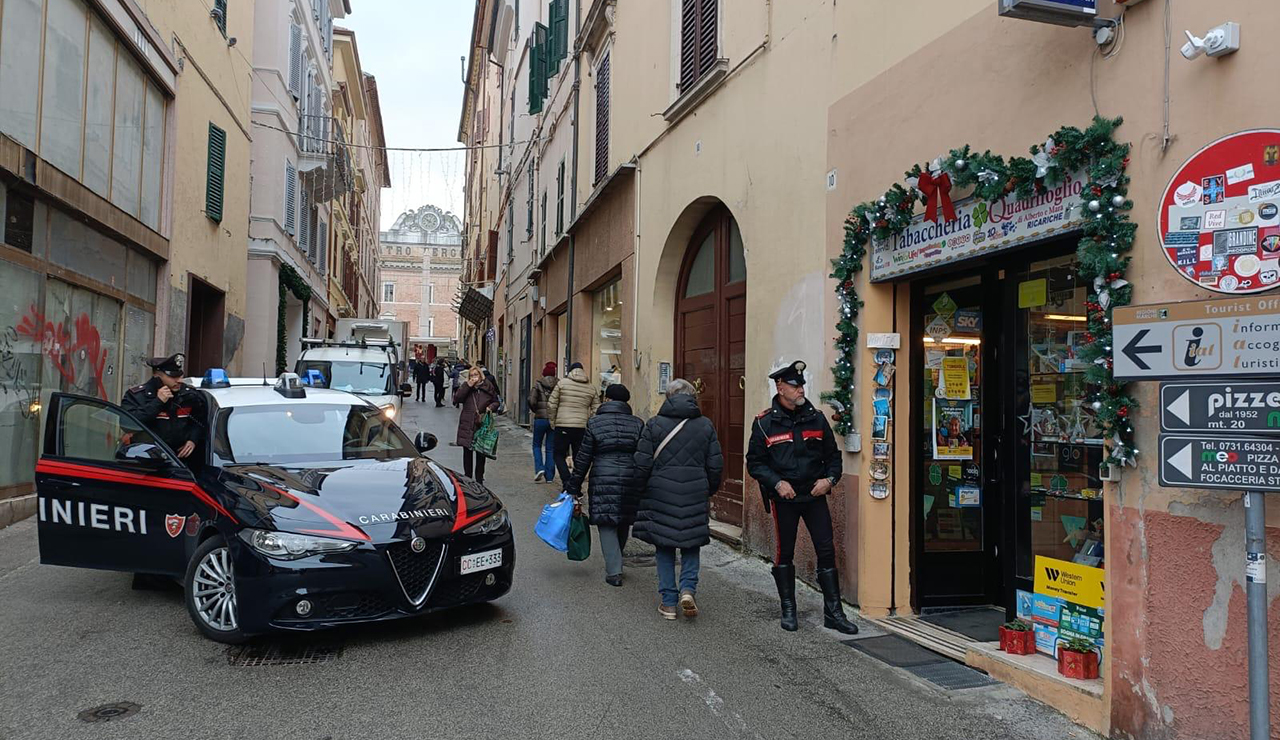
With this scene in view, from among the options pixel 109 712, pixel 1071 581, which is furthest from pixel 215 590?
pixel 1071 581

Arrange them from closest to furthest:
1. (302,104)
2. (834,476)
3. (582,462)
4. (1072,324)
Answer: (1072,324) < (834,476) < (582,462) < (302,104)

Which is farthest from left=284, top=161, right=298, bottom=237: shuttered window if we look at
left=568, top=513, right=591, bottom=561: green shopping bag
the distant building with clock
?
the distant building with clock

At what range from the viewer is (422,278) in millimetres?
79375

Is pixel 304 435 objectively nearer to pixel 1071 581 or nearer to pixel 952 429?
pixel 952 429

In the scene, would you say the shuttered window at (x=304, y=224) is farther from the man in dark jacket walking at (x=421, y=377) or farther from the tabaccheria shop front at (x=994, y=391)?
the tabaccheria shop front at (x=994, y=391)

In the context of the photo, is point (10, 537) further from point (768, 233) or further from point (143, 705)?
point (768, 233)

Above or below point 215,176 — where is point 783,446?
below

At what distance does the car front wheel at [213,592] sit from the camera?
207 inches

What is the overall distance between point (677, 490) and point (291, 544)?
2.62m

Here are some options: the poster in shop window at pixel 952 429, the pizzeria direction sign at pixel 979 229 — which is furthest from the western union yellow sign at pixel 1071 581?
the pizzeria direction sign at pixel 979 229

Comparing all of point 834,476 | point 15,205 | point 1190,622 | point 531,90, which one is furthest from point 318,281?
point 1190,622

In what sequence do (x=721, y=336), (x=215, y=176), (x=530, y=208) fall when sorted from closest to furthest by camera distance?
(x=721, y=336) → (x=215, y=176) → (x=530, y=208)

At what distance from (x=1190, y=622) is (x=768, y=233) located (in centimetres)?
511

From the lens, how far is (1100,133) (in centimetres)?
438
